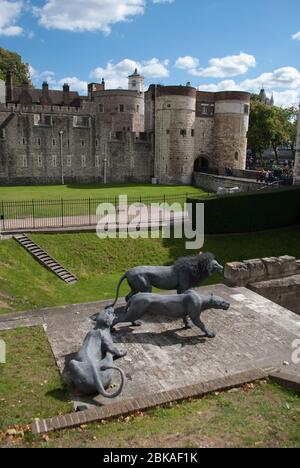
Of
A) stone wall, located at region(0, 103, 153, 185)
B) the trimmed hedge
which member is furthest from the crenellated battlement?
the trimmed hedge

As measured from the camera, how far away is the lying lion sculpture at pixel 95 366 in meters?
7.00

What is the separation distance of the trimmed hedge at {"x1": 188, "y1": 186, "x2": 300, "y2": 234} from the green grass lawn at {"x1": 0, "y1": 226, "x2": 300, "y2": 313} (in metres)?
0.54

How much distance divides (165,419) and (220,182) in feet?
104

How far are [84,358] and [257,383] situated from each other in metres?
3.12

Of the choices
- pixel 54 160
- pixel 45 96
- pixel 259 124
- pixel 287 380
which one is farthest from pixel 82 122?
pixel 287 380

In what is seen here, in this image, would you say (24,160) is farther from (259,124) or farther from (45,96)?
(259,124)

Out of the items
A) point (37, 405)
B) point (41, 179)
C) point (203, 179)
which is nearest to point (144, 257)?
point (37, 405)

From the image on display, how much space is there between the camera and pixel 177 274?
10.5 metres

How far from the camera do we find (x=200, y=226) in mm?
24016

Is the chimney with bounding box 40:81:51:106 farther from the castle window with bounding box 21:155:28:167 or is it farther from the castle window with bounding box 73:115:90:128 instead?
the castle window with bounding box 21:155:28:167

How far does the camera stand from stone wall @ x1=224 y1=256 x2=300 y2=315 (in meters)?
12.9

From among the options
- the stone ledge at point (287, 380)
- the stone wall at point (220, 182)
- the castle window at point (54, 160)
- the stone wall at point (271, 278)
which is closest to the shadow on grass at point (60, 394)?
the stone ledge at point (287, 380)

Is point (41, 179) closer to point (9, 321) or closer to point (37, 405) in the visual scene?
point (9, 321)

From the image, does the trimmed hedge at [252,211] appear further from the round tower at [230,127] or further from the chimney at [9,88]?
the chimney at [9,88]
